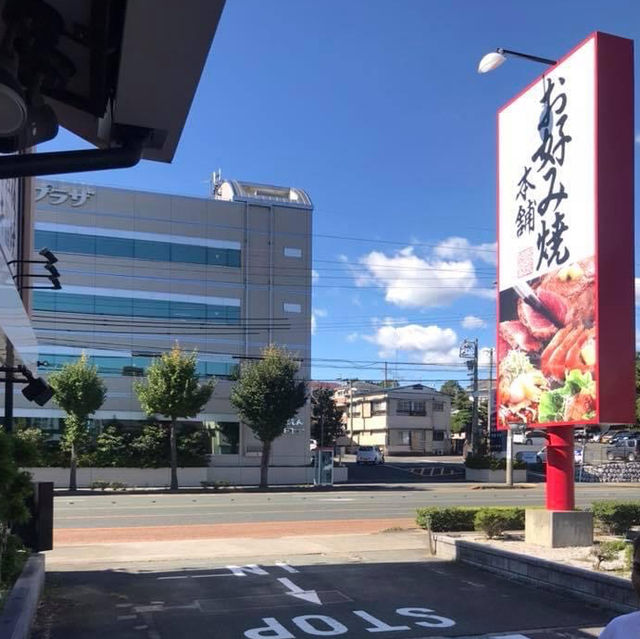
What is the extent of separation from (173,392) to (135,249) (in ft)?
33.5

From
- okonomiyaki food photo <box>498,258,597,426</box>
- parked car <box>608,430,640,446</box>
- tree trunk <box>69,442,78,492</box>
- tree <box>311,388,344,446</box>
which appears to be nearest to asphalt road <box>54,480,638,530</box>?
tree trunk <box>69,442,78,492</box>

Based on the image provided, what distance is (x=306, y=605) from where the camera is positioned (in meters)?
8.65

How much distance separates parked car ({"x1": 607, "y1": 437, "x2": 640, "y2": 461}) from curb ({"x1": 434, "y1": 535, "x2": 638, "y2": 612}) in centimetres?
5045

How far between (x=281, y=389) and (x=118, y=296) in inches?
427

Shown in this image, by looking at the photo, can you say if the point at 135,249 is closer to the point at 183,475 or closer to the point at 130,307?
the point at 130,307

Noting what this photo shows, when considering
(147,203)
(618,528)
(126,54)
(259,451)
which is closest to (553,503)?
(618,528)

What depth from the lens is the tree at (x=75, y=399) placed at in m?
33.7

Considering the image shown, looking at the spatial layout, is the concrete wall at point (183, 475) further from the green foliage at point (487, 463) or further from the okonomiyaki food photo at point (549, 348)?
the okonomiyaki food photo at point (549, 348)

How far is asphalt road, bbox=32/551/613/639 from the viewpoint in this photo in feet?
24.6

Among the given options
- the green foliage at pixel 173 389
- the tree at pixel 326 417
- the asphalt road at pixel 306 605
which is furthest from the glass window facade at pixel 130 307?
the asphalt road at pixel 306 605

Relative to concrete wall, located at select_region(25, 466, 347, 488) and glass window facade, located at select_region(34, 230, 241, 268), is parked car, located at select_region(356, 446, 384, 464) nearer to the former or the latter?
concrete wall, located at select_region(25, 466, 347, 488)

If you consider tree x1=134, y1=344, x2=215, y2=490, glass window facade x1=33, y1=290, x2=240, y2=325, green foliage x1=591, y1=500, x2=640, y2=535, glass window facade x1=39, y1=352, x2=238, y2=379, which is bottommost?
green foliage x1=591, y1=500, x2=640, y2=535

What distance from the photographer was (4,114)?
310cm

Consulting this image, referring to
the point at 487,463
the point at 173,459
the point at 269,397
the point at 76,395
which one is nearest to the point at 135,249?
the point at 76,395
